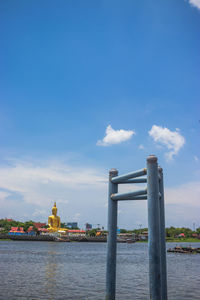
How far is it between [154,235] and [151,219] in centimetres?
37

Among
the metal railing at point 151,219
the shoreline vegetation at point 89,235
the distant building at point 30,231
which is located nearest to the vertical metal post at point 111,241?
the metal railing at point 151,219

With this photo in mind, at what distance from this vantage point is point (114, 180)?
8.73m

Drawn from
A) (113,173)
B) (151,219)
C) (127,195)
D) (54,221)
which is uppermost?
(54,221)

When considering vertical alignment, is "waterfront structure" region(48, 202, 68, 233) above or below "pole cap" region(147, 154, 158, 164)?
above

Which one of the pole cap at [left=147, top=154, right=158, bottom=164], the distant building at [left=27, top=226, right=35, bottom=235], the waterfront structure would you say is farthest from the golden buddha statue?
the pole cap at [left=147, top=154, right=158, bottom=164]

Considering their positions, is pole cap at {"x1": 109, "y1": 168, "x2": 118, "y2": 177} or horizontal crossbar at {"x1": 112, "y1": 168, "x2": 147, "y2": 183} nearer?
horizontal crossbar at {"x1": 112, "y1": 168, "x2": 147, "y2": 183}

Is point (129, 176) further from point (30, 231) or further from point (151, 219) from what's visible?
point (30, 231)

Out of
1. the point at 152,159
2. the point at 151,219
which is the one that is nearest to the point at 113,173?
the point at 152,159

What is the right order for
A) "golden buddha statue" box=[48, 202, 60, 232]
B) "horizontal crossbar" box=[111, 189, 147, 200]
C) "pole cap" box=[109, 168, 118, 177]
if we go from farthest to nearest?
"golden buddha statue" box=[48, 202, 60, 232] < "pole cap" box=[109, 168, 118, 177] < "horizontal crossbar" box=[111, 189, 147, 200]

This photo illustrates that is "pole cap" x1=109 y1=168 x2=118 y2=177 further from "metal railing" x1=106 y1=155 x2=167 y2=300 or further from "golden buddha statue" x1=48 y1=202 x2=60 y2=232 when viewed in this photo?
"golden buddha statue" x1=48 y1=202 x2=60 y2=232

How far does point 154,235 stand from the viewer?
7.10 m

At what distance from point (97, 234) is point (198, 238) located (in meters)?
74.5

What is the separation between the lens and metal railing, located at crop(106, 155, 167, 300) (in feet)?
23.3

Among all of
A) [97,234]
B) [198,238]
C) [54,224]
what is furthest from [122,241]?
[198,238]
